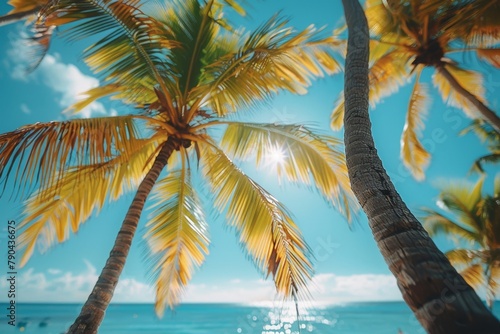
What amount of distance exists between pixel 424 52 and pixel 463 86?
2.60 metres

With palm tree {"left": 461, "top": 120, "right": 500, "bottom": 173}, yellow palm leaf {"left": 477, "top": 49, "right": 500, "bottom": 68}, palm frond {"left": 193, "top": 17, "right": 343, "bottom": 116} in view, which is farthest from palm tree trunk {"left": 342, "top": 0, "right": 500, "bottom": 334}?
palm tree {"left": 461, "top": 120, "right": 500, "bottom": 173}

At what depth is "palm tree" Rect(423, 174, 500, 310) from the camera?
10.3 metres

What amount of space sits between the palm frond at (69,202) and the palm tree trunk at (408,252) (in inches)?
141

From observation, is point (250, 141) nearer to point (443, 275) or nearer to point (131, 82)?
point (131, 82)

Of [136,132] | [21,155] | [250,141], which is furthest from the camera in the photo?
[250,141]

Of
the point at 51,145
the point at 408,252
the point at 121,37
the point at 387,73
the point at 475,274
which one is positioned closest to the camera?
the point at 408,252

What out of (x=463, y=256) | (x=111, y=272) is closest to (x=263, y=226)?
→ (x=111, y=272)

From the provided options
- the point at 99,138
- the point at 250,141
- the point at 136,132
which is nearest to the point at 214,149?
the point at 250,141

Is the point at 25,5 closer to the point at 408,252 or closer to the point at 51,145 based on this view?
the point at 51,145

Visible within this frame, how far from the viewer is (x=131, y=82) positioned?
5254 mm

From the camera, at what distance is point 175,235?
5.75 meters

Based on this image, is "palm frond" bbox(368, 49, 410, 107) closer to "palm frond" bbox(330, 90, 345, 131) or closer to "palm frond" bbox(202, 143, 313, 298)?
"palm frond" bbox(330, 90, 345, 131)

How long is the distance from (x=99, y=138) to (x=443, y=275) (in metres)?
3.47

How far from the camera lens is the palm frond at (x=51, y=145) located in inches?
121
